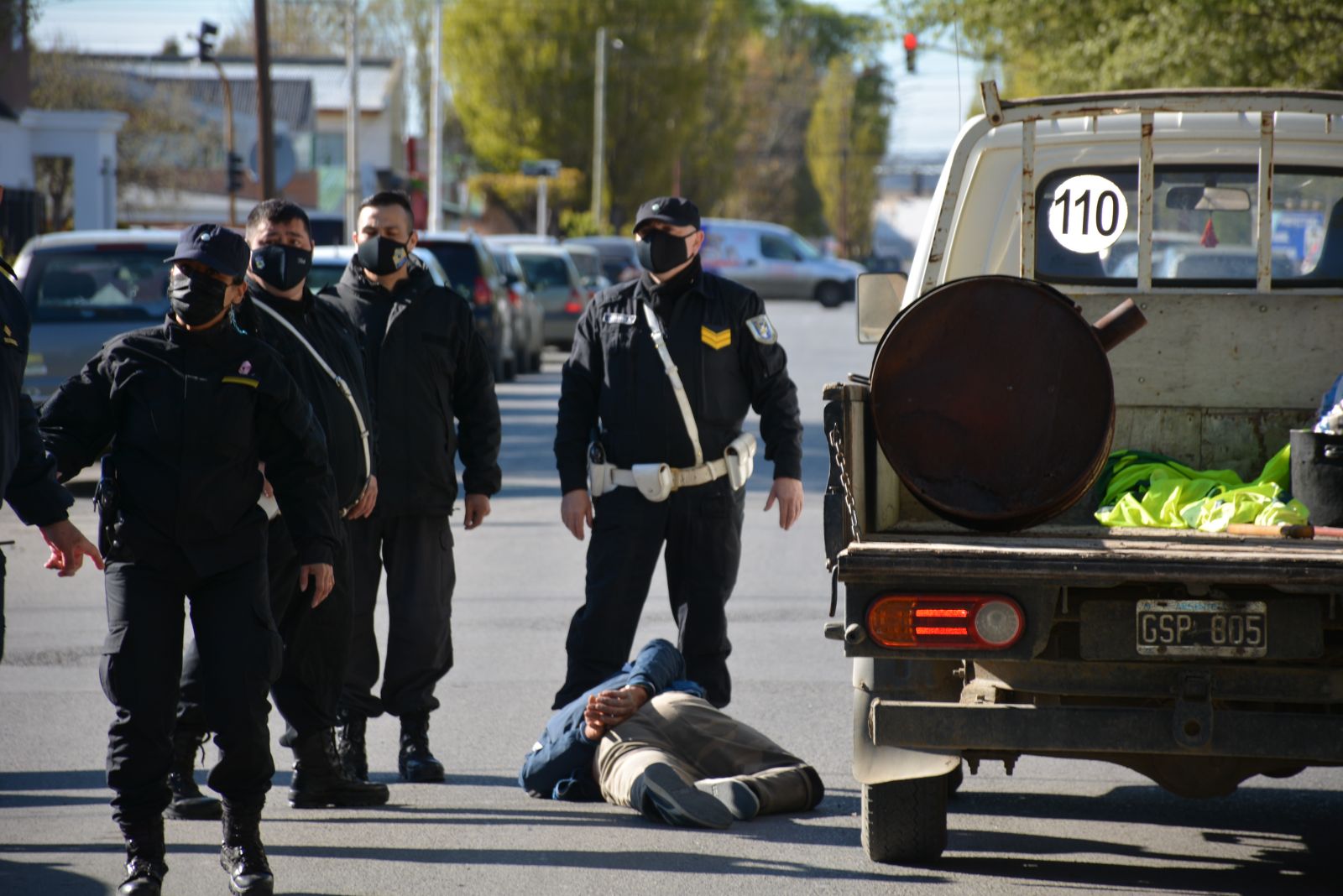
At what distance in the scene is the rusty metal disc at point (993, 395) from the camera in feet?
15.4

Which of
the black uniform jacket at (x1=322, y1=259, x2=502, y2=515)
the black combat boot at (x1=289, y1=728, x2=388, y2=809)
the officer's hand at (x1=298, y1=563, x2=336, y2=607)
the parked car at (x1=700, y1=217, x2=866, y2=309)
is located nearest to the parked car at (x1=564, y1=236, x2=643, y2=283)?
the parked car at (x1=700, y1=217, x2=866, y2=309)

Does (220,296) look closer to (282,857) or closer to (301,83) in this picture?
(282,857)

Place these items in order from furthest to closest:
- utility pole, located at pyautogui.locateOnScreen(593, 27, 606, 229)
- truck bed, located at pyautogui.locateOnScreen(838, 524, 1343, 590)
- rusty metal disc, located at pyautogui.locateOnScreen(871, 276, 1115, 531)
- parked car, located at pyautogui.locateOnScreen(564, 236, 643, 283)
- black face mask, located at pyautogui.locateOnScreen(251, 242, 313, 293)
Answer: utility pole, located at pyautogui.locateOnScreen(593, 27, 606, 229), parked car, located at pyautogui.locateOnScreen(564, 236, 643, 283), black face mask, located at pyautogui.locateOnScreen(251, 242, 313, 293), rusty metal disc, located at pyautogui.locateOnScreen(871, 276, 1115, 531), truck bed, located at pyautogui.locateOnScreen(838, 524, 1343, 590)

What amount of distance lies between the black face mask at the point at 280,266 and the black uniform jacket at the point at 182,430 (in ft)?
2.68

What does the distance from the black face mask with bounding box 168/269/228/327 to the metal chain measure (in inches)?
66.5

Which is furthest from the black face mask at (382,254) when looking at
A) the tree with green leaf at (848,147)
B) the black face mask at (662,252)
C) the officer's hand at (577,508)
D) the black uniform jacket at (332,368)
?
the tree with green leaf at (848,147)

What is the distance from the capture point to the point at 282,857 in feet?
17.5

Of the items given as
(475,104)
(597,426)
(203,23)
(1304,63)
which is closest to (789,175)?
(475,104)

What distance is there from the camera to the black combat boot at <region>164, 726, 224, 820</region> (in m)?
5.77

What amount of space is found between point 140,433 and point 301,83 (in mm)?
72074

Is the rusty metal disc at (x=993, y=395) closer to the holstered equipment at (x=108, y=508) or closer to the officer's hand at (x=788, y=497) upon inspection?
the officer's hand at (x=788, y=497)

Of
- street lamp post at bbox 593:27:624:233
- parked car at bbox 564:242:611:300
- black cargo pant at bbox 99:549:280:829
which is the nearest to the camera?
black cargo pant at bbox 99:549:280:829

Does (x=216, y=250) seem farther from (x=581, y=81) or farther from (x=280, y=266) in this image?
(x=581, y=81)

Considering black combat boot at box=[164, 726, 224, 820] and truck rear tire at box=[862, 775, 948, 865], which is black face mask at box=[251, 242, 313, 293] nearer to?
black combat boot at box=[164, 726, 224, 820]
